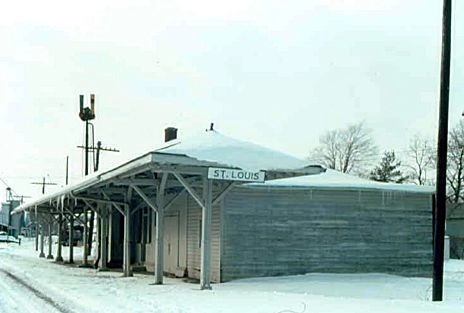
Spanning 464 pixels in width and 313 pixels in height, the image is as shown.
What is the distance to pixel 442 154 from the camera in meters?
13.8

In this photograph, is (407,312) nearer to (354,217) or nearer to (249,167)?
(249,167)

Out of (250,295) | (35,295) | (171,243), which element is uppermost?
(250,295)

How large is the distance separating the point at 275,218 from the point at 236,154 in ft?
12.6

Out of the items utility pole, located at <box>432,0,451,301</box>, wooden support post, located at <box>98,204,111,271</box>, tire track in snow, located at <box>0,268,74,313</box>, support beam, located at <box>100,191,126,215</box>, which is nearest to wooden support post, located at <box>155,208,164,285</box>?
tire track in snow, located at <box>0,268,74,313</box>

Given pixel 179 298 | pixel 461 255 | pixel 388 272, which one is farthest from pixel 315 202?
pixel 461 255

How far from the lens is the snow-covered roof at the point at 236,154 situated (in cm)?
1580

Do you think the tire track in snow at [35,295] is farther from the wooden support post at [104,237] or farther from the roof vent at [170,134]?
the roof vent at [170,134]

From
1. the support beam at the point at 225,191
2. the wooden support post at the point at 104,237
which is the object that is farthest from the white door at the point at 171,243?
the support beam at the point at 225,191

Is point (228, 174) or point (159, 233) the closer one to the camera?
point (228, 174)

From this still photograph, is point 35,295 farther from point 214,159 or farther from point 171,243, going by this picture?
point 171,243

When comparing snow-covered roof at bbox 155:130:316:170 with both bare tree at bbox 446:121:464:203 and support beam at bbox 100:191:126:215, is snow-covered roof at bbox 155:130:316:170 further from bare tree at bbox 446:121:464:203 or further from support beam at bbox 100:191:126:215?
bare tree at bbox 446:121:464:203

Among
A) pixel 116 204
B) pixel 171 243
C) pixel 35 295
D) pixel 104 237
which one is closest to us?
pixel 35 295

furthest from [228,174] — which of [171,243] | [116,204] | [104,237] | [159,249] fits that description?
[104,237]

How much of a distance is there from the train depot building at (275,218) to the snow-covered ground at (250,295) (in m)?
0.64
